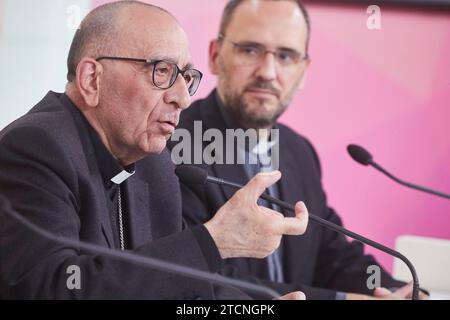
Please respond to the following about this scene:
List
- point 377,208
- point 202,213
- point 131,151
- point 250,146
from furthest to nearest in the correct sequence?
point 377,208, point 250,146, point 202,213, point 131,151

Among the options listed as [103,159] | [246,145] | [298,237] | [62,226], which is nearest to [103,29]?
[103,159]

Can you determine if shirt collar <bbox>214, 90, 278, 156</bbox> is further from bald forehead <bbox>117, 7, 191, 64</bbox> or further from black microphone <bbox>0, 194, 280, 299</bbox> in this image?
black microphone <bbox>0, 194, 280, 299</bbox>

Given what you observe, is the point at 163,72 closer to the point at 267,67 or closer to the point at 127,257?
the point at 127,257

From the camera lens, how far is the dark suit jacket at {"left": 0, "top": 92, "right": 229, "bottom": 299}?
1.08 meters

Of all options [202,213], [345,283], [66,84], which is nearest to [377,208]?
[345,283]

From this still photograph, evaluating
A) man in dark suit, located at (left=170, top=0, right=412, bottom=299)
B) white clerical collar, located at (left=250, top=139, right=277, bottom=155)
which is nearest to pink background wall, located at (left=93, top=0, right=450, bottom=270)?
man in dark suit, located at (left=170, top=0, right=412, bottom=299)

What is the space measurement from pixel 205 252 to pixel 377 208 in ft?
4.49

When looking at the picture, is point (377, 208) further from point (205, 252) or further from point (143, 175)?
point (205, 252)

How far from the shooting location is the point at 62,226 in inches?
43.8

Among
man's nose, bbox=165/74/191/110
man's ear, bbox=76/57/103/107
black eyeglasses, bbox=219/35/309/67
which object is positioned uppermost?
black eyeglasses, bbox=219/35/309/67

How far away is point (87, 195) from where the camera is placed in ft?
3.97

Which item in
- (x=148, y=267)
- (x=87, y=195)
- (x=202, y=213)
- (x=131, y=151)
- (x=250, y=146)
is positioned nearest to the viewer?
(x=148, y=267)
